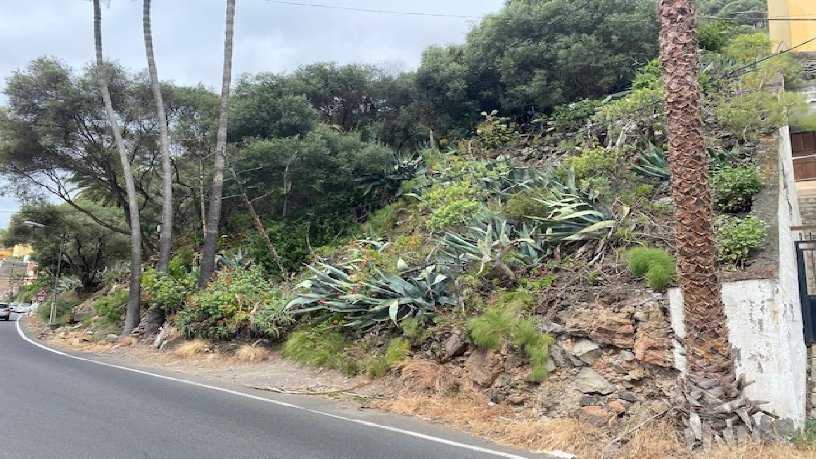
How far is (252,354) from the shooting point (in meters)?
12.8

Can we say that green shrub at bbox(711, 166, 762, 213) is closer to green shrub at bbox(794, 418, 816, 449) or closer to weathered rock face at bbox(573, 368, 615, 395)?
green shrub at bbox(794, 418, 816, 449)

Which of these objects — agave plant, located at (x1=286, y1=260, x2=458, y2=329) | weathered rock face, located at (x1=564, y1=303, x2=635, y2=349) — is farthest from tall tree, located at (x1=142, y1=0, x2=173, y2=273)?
weathered rock face, located at (x1=564, y1=303, x2=635, y2=349)

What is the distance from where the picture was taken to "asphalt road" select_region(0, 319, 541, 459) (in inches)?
236

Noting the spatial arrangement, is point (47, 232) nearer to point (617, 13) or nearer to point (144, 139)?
point (144, 139)

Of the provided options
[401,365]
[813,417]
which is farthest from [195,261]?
[813,417]

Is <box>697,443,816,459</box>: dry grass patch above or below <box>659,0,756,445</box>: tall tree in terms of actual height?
below

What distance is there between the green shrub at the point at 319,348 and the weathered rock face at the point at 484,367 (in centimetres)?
273

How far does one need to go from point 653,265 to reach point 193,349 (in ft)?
36.5

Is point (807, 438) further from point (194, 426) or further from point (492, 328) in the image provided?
point (194, 426)

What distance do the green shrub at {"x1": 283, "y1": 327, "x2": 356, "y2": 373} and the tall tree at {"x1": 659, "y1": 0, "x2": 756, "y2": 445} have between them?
6.14 m

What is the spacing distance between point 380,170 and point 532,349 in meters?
11.8

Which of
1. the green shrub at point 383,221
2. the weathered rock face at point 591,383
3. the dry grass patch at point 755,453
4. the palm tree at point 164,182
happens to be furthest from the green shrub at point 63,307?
the dry grass patch at point 755,453

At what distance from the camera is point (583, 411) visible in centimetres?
713

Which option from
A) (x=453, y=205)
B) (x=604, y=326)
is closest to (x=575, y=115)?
(x=453, y=205)
